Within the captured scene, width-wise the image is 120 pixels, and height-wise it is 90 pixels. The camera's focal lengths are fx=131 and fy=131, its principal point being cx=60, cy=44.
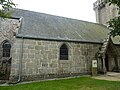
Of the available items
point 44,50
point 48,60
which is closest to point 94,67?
point 48,60

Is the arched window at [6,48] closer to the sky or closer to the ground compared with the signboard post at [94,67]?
closer to the sky

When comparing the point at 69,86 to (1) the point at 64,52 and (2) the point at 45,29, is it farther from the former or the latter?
(2) the point at 45,29

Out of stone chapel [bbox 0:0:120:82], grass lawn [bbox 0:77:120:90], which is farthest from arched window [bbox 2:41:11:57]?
grass lawn [bbox 0:77:120:90]

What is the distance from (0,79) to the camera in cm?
1222

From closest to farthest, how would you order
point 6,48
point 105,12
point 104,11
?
point 6,48
point 105,12
point 104,11

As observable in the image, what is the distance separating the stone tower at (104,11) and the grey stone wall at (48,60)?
1131cm

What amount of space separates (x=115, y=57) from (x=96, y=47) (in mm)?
2988

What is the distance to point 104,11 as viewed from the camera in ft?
79.6

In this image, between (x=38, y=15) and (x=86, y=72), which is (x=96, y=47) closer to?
(x=86, y=72)

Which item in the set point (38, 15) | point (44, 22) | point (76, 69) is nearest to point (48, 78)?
point (76, 69)

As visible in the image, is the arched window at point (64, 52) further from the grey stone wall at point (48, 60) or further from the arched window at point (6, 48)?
the arched window at point (6, 48)

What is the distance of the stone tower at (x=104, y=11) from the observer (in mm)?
22578

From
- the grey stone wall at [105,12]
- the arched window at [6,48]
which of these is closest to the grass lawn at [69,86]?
the arched window at [6,48]

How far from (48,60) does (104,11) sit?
17.2 metres
